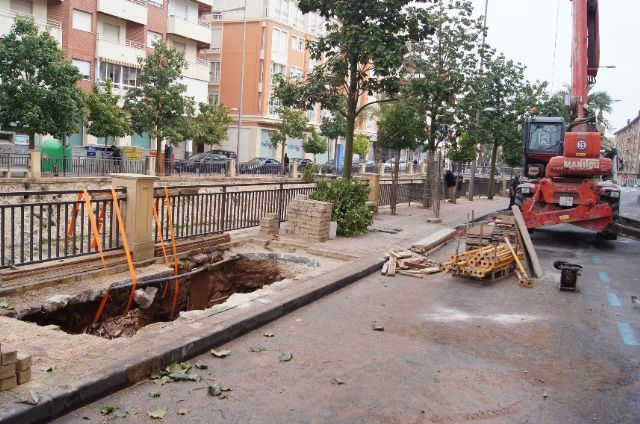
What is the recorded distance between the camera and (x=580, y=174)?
14.0 meters

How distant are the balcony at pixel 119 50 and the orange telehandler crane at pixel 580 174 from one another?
102 ft

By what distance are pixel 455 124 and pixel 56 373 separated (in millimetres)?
20886

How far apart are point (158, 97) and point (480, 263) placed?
28415 mm

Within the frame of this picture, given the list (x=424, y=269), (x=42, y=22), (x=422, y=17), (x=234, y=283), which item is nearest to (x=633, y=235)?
(x=424, y=269)

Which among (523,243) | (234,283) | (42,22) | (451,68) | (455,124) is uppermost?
(42,22)

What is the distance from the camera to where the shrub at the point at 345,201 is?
12.7 meters

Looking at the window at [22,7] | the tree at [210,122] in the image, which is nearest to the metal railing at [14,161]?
the window at [22,7]

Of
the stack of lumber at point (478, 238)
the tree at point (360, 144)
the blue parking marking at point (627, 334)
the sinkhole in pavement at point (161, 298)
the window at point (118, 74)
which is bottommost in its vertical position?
the sinkhole in pavement at point (161, 298)

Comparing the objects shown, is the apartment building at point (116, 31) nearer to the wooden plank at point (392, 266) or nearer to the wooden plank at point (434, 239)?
the wooden plank at point (434, 239)

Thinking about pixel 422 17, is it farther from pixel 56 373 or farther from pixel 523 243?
pixel 56 373

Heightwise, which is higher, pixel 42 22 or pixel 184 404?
pixel 42 22

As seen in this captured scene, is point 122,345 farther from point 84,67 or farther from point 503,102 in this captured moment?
point 84,67

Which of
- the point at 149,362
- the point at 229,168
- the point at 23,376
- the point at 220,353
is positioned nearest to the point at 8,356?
the point at 23,376

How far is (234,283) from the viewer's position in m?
10.4
